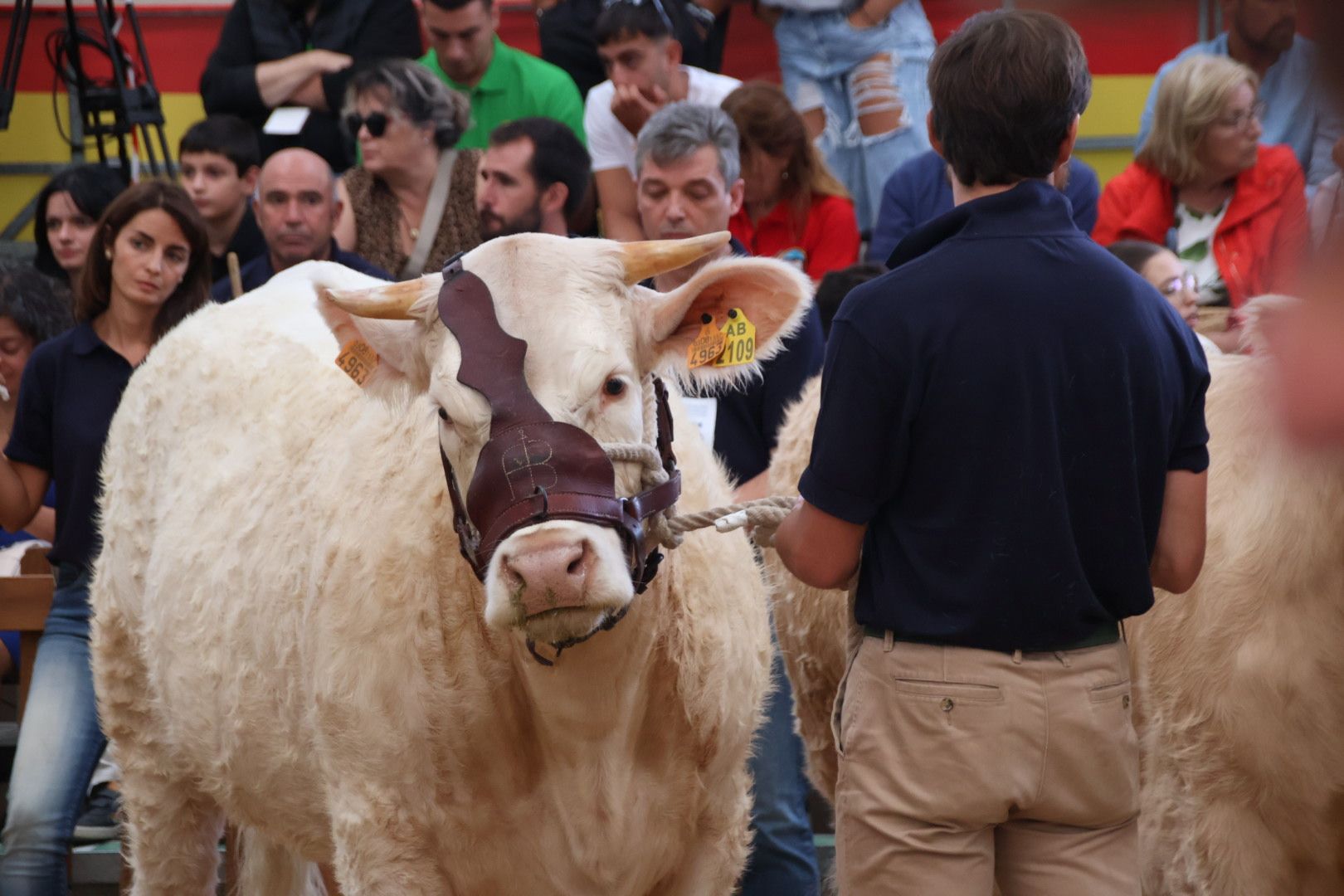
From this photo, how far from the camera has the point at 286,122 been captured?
680 cm

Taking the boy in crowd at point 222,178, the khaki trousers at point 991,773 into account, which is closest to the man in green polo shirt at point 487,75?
the boy in crowd at point 222,178

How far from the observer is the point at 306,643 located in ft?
10.5

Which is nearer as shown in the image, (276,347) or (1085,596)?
(1085,596)

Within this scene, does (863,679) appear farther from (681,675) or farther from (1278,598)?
(1278,598)

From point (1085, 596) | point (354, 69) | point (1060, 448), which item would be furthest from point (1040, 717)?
point (354, 69)

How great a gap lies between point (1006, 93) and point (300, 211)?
3474 millimetres

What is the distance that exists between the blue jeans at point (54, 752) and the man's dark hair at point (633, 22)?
298 cm

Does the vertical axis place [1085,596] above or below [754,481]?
above

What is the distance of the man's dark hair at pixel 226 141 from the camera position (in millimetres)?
6309

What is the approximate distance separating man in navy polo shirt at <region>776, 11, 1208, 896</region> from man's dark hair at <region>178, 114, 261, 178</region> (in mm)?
4526

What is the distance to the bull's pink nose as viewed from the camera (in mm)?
2395

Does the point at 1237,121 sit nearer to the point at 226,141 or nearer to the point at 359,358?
the point at 359,358

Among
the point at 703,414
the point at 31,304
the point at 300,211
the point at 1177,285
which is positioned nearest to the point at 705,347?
the point at 703,414

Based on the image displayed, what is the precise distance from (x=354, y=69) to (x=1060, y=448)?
204 inches
